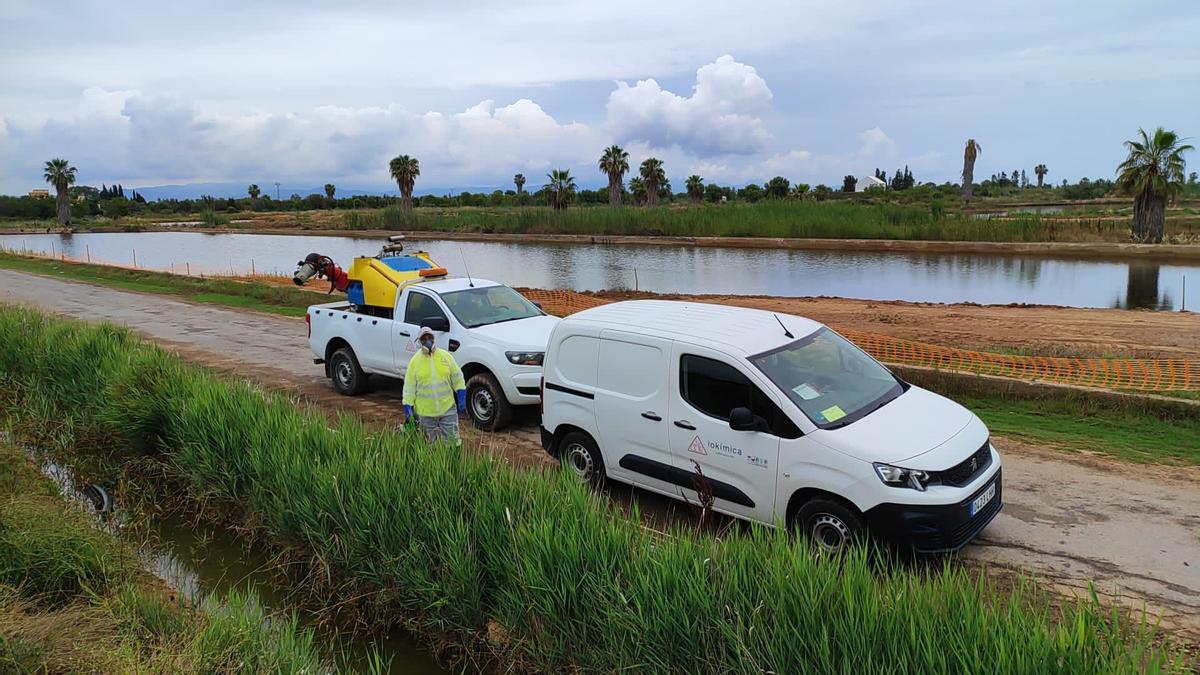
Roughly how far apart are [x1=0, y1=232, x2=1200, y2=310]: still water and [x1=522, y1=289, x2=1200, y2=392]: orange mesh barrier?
15.2m

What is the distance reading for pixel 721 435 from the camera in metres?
6.33

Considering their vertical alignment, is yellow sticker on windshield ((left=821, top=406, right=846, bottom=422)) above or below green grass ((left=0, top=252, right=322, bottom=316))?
above

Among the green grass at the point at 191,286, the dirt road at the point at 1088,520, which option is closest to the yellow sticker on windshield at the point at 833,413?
the dirt road at the point at 1088,520

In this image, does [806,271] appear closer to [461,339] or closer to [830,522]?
[461,339]

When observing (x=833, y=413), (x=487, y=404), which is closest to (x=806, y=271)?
(x=487, y=404)

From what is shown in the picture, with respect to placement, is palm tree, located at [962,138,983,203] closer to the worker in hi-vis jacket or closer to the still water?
the still water

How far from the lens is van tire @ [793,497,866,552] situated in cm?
565

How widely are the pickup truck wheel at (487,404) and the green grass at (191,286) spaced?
12640mm

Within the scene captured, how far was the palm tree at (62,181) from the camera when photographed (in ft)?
340

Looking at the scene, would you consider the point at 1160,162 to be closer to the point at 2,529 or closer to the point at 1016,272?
the point at 1016,272

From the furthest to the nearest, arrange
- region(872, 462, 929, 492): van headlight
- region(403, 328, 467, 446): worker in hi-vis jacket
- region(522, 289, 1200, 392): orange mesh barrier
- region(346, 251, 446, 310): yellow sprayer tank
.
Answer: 1. region(346, 251, 446, 310): yellow sprayer tank
2. region(522, 289, 1200, 392): orange mesh barrier
3. region(403, 328, 467, 446): worker in hi-vis jacket
4. region(872, 462, 929, 492): van headlight

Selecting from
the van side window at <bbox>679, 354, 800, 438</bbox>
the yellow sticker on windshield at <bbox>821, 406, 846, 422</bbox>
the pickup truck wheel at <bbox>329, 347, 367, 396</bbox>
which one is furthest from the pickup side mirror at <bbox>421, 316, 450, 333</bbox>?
the yellow sticker on windshield at <bbox>821, 406, 846, 422</bbox>

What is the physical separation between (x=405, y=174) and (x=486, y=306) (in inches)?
3442

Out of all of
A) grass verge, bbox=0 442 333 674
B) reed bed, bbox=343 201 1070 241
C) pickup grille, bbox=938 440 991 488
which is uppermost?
reed bed, bbox=343 201 1070 241
